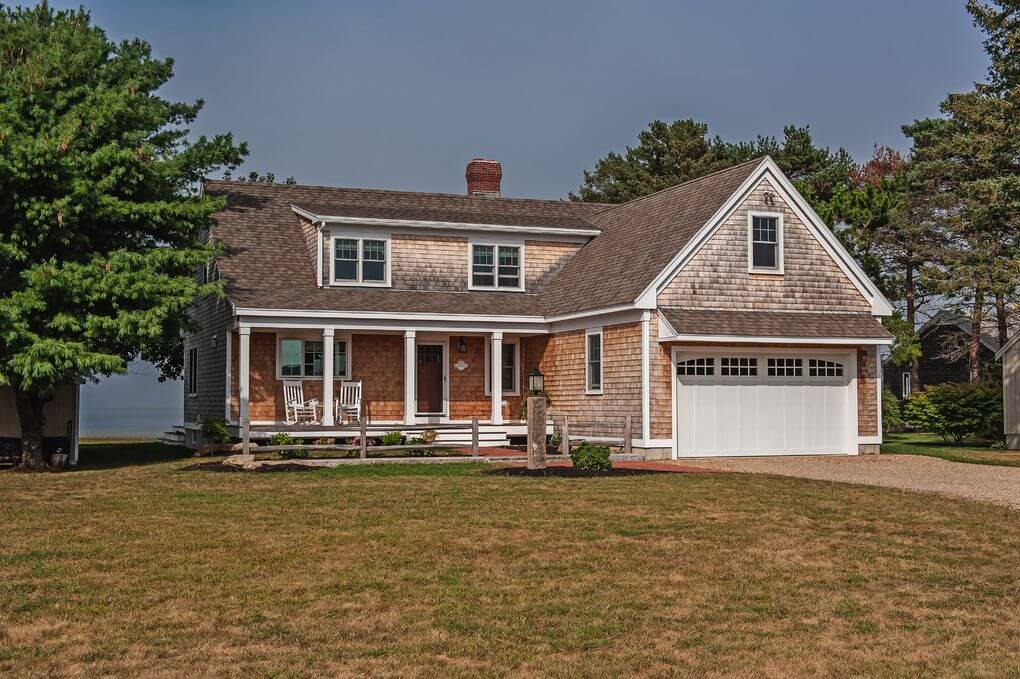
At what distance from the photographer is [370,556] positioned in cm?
1272

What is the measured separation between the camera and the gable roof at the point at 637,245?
26.9m

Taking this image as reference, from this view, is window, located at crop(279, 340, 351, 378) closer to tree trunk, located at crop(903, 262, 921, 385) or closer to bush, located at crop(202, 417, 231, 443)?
bush, located at crop(202, 417, 231, 443)

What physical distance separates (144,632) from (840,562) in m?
7.28

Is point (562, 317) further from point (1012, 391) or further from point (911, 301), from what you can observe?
point (911, 301)

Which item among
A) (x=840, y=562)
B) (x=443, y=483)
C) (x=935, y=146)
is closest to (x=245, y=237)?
(x=443, y=483)

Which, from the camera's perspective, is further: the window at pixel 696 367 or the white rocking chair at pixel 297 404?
the white rocking chair at pixel 297 404

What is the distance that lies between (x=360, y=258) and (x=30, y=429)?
944cm

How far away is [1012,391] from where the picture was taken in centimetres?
3216

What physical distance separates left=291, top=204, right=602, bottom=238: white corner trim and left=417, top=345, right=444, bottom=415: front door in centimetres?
324

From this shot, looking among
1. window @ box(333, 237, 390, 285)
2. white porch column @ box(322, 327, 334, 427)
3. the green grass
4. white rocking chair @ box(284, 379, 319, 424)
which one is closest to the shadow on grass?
white rocking chair @ box(284, 379, 319, 424)

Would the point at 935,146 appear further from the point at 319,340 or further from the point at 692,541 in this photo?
the point at 692,541

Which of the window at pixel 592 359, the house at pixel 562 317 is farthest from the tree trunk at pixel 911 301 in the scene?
the window at pixel 592 359

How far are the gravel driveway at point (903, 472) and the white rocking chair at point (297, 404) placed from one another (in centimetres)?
950

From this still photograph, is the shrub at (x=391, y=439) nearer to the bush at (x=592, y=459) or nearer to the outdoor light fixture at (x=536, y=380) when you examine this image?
the outdoor light fixture at (x=536, y=380)
